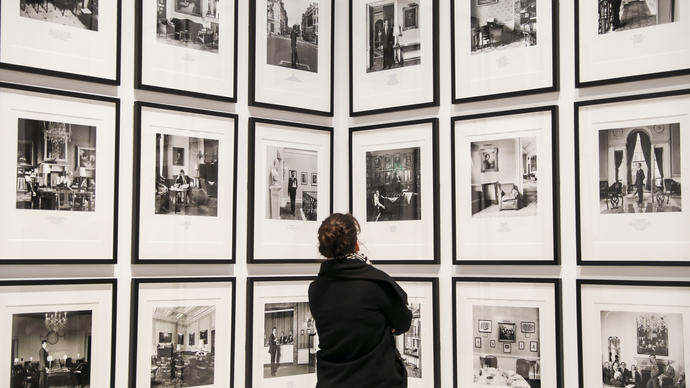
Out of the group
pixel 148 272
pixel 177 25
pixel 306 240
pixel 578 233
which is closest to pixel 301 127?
pixel 306 240

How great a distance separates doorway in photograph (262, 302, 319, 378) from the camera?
4500 millimetres

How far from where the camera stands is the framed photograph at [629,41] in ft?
12.3

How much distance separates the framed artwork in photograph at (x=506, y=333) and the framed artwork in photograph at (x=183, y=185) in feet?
4.50

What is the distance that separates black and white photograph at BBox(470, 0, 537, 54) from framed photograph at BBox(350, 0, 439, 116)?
264 millimetres

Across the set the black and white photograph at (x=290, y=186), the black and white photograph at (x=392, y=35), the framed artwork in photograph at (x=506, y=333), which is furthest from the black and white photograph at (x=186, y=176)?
the framed artwork in photograph at (x=506, y=333)

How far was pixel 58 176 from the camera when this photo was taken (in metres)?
3.74

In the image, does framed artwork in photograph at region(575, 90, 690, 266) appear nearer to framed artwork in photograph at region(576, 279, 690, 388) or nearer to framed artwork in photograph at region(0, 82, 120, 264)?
framed artwork in photograph at region(576, 279, 690, 388)

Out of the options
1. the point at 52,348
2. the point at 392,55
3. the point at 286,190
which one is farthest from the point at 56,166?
the point at 392,55

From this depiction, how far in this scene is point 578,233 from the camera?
3.95 metres

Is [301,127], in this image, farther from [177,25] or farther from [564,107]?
[564,107]

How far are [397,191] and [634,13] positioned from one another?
1.66 meters

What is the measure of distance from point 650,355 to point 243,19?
9.45ft

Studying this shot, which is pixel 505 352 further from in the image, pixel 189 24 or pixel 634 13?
pixel 189 24

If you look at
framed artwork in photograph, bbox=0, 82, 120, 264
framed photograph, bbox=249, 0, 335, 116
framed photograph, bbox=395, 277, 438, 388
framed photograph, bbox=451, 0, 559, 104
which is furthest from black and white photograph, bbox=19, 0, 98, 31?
framed photograph, bbox=395, 277, 438, 388
